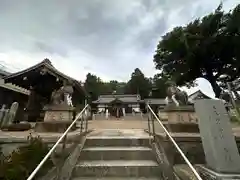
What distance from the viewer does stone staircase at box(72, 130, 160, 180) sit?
4102 millimetres

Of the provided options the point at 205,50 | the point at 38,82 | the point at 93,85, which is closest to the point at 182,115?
the point at 38,82

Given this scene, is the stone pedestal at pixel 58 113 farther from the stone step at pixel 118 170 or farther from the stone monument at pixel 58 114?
the stone step at pixel 118 170

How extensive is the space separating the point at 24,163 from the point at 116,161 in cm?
182

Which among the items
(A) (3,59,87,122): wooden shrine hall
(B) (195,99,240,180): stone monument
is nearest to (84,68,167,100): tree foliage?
(A) (3,59,87,122): wooden shrine hall

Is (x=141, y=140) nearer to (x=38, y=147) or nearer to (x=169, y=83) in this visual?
(x=38, y=147)

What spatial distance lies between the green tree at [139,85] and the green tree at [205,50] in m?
24.9

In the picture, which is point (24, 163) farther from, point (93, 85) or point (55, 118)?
point (93, 85)

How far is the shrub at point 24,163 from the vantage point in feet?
12.7

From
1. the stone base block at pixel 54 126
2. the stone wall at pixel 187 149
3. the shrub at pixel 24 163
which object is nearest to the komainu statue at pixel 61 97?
the stone base block at pixel 54 126

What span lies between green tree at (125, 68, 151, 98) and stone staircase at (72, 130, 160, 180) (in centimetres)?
5158

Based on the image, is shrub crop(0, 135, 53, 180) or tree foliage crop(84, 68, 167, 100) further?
tree foliage crop(84, 68, 167, 100)

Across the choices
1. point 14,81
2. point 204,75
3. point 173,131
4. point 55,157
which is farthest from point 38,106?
point 204,75

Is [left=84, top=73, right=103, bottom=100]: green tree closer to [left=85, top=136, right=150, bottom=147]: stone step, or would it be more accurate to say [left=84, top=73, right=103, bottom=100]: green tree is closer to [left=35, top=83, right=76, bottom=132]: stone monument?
[left=35, top=83, right=76, bottom=132]: stone monument

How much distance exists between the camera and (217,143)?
388 centimetres
